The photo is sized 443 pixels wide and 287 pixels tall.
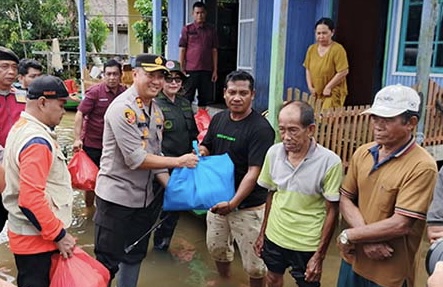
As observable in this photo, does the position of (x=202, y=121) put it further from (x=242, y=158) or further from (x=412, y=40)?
(x=412, y=40)

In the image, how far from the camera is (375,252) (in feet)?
6.91

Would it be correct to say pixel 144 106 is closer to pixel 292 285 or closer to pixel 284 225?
pixel 284 225

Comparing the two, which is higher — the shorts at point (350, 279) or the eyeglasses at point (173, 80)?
the eyeglasses at point (173, 80)

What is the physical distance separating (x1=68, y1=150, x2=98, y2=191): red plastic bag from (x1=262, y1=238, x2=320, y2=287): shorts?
2.40 meters

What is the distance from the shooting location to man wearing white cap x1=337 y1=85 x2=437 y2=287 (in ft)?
6.46

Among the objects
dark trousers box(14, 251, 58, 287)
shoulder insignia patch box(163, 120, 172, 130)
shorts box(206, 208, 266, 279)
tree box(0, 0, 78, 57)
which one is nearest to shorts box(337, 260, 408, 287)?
shorts box(206, 208, 266, 279)

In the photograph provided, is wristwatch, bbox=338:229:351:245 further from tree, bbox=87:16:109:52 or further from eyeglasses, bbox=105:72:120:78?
tree, bbox=87:16:109:52

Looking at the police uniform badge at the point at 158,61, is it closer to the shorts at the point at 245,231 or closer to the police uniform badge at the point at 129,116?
the police uniform badge at the point at 129,116

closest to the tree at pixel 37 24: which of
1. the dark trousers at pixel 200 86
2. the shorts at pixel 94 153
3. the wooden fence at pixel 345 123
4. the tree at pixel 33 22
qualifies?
the tree at pixel 33 22

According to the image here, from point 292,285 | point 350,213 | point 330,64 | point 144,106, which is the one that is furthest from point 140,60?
point 330,64

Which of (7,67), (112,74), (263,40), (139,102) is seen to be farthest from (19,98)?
(263,40)

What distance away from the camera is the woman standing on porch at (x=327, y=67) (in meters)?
5.27

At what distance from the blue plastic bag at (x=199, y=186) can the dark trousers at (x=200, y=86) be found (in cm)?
394

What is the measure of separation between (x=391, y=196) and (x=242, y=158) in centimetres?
125
